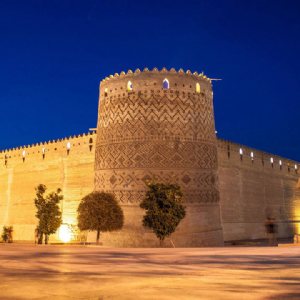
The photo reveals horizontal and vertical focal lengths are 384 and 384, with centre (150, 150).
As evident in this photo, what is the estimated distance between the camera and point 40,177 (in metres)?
23.4

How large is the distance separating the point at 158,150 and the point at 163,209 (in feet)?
9.92

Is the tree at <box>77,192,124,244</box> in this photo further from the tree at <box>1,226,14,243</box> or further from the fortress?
the tree at <box>1,226,14,243</box>

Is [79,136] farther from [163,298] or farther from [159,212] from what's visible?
A: [163,298]

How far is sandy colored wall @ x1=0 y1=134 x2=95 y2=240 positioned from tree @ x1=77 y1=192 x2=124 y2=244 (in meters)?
3.86

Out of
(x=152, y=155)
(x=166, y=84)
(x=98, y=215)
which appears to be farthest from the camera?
(x=166, y=84)

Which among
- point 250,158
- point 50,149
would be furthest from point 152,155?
point 250,158

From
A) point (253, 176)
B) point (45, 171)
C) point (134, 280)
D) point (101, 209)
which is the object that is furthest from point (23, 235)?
point (134, 280)

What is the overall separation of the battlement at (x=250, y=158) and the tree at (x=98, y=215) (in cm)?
814

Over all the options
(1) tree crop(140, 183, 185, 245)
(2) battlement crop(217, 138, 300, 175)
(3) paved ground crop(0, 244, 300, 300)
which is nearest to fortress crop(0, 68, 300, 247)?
(2) battlement crop(217, 138, 300, 175)

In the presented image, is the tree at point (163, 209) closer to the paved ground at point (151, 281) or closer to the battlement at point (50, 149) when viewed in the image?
the battlement at point (50, 149)

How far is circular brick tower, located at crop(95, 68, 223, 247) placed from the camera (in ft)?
54.6

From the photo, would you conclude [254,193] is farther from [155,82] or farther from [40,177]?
[40,177]

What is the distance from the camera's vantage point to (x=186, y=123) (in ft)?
57.2

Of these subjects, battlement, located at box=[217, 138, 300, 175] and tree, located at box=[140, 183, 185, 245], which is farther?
battlement, located at box=[217, 138, 300, 175]
